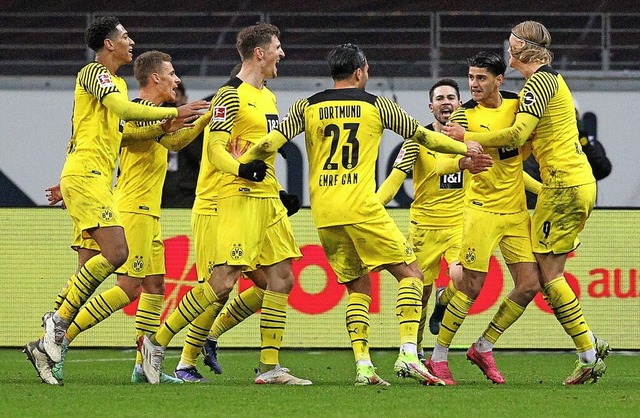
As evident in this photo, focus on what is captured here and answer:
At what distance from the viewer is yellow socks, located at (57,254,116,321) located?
811cm

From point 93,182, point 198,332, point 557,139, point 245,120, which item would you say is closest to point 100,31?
point 93,182

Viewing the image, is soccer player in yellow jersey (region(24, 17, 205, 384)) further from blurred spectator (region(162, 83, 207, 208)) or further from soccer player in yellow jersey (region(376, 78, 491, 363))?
blurred spectator (region(162, 83, 207, 208))

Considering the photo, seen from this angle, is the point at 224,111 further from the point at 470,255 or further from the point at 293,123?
the point at 470,255

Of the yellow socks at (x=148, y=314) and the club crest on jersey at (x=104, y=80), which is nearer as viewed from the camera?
the club crest on jersey at (x=104, y=80)

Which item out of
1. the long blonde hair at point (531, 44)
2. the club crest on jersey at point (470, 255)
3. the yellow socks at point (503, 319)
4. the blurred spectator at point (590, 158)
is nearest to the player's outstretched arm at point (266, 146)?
the club crest on jersey at point (470, 255)

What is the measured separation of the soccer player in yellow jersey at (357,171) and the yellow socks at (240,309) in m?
1.14

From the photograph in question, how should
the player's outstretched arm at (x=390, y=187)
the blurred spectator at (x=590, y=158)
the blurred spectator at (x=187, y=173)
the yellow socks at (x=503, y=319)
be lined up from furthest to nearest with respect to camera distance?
the blurred spectator at (x=187, y=173), the blurred spectator at (x=590, y=158), the player's outstretched arm at (x=390, y=187), the yellow socks at (x=503, y=319)

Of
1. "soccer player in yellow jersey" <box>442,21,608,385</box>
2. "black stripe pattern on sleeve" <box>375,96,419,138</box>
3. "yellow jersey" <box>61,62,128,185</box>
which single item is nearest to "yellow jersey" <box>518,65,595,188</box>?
"soccer player in yellow jersey" <box>442,21,608,385</box>

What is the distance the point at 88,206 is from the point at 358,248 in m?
1.78

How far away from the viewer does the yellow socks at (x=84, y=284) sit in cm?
811

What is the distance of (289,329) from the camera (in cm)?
1205

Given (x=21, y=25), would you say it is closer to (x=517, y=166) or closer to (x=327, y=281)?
(x=327, y=281)

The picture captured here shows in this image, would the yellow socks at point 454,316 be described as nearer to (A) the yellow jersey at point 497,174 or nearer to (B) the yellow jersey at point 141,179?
(A) the yellow jersey at point 497,174

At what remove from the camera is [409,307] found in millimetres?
7855
